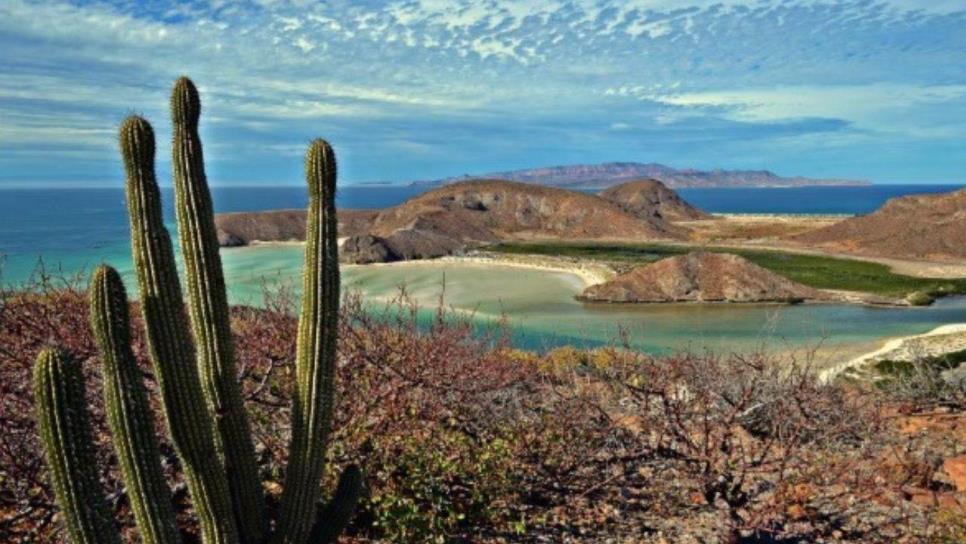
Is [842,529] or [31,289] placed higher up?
[31,289]

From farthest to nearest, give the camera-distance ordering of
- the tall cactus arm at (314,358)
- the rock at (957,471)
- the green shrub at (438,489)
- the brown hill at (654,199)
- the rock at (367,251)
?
the brown hill at (654,199) → the rock at (367,251) → the rock at (957,471) → the green shrub at (438,489) → the tall cactus arm at (314,358)

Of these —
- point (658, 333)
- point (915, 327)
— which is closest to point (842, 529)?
point (658, 333)

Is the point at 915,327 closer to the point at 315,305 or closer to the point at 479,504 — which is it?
the point at 479,504

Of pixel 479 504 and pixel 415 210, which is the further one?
pixel 415 210

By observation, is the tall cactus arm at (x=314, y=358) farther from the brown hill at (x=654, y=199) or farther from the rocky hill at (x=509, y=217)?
the brown hill at (x=654, y=199)

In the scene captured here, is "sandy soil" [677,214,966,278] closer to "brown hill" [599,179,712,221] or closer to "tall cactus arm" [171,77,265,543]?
"brown hill" [599,179,712,221]

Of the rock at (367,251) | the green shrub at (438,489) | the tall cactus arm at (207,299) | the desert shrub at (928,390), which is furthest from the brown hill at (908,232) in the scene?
the tall cactus arm at (207,299)

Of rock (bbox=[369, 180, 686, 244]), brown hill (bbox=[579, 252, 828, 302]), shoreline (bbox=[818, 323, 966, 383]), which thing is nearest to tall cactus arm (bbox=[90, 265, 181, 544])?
shoreline (bbox=[818, 323, 966, 383])

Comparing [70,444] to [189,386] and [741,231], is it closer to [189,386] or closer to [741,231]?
[189,386]
